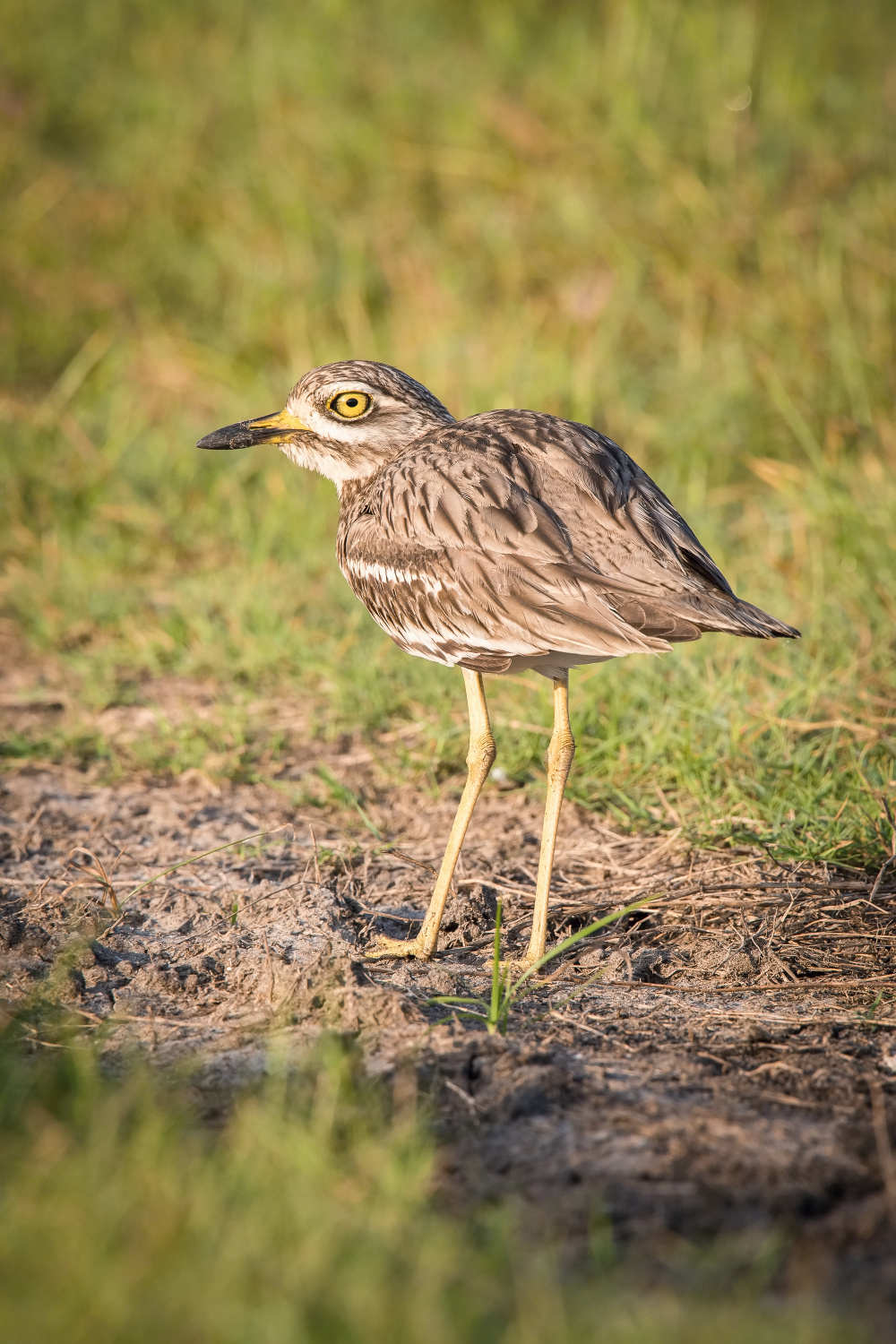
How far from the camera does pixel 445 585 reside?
314 centimetres

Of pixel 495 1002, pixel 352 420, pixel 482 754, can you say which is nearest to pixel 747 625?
pixel 482 754

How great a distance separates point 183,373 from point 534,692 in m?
3.29

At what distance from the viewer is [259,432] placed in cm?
388

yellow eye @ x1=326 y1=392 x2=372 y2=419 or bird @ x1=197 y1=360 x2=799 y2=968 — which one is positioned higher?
yellow eye @ x1=326 y1=392 x2=372 y2=419

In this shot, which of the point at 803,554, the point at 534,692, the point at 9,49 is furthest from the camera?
the point at 9,49

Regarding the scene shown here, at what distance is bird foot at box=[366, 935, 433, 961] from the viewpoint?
300cm

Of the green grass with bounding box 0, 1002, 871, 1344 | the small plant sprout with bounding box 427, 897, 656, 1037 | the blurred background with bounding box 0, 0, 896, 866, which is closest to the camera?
the green grass with bounding box 0, 1002, 871, 1344

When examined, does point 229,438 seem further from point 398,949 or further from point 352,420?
point 398,949

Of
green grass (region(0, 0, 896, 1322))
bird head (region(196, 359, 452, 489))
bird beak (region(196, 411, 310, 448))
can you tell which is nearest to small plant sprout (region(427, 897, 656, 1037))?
green grass (region(0, 0, 896, 1322))

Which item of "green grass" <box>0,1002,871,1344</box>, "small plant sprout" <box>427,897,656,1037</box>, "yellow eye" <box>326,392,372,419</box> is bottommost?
"green grass" <box>0,1002,871,1344</box>

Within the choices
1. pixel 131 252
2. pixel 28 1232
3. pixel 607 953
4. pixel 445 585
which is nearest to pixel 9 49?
pixel 131 252

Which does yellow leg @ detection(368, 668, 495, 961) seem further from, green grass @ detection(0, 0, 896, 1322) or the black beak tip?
the black beak tip

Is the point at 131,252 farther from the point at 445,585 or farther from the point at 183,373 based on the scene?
the point at 445,585

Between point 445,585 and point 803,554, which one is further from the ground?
point 803,554
